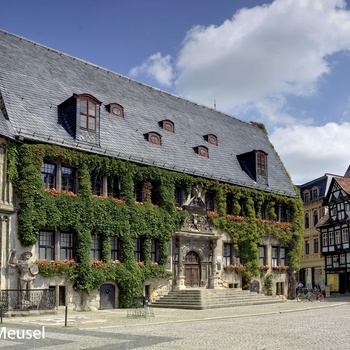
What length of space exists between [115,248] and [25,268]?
626 cm

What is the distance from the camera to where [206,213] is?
3544 cm

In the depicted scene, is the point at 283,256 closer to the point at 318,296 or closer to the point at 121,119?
the point at 318,296

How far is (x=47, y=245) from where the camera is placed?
1073 inches

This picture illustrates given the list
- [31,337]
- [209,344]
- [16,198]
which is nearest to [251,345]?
[209,344]

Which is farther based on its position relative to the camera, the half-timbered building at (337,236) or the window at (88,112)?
the half-timbered building at (337,236)

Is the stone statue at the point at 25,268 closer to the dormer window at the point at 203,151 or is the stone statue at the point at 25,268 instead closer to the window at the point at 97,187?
the window at the point at 97,187

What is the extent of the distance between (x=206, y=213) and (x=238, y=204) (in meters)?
3.30

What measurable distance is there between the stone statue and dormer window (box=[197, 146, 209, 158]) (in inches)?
599

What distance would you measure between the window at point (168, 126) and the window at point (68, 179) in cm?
969

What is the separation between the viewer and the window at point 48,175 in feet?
90.3

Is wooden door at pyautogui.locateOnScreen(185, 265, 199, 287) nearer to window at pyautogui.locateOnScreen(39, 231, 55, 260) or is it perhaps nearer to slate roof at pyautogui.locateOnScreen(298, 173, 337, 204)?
window at pyautogui.locateOnScreen(39, 231, 55, 260)

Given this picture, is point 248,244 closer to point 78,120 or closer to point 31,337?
point 78,120

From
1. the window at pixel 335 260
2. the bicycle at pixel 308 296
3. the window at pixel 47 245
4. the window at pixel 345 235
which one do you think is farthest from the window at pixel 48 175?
the window at pixel 335 260

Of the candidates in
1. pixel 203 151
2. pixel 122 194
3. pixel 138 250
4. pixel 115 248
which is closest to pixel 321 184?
pixel 203 151
